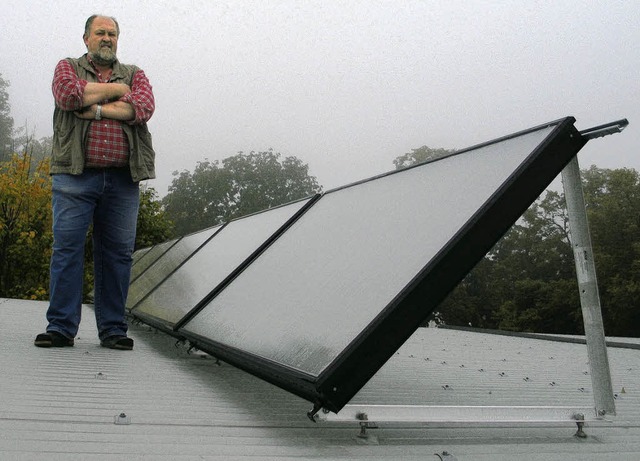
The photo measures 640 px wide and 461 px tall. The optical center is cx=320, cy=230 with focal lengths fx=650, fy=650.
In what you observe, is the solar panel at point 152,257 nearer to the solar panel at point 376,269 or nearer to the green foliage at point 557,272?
the solar panel at point 376,269

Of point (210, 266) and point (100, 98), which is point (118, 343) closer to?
point (210, 266)

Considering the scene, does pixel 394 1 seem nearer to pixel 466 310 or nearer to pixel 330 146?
pixel 330 146

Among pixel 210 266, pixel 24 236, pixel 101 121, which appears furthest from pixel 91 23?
pixel 24 236

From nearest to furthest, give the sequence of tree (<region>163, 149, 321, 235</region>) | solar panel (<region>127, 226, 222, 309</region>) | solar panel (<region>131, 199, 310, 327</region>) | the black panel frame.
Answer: the black panel frame → solar panel (<region>131, 199, 310, 327</region>) → solar panel (<region>127, 226, 222, 309</region>) → tree (<region>163, 149, 321, 235</region>)

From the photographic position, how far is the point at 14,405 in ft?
6.86

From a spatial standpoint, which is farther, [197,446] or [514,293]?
[514,293]

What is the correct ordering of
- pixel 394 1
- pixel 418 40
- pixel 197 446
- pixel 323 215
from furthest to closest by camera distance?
pixel 418 40
pixel 394 1
pixel 323 215
pixel 197 446

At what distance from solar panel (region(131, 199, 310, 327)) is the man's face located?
1383 mm

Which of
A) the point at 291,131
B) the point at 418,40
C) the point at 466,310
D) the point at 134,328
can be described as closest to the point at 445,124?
the point at 418,40

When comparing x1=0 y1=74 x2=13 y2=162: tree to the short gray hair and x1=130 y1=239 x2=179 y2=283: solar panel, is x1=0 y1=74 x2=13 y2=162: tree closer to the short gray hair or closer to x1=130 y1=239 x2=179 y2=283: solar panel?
x1=130 y1=239 x2=179 y2=283: solar panel

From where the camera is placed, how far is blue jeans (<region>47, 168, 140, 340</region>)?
370 cm

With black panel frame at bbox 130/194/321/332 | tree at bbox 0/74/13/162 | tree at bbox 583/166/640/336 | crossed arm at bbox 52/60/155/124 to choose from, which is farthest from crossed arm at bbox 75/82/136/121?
tree at bbox 0/74/13/162

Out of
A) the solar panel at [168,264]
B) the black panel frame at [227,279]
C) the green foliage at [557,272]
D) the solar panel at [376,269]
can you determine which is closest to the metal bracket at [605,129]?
the solar panel at [376,269]

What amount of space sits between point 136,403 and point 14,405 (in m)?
0.39
